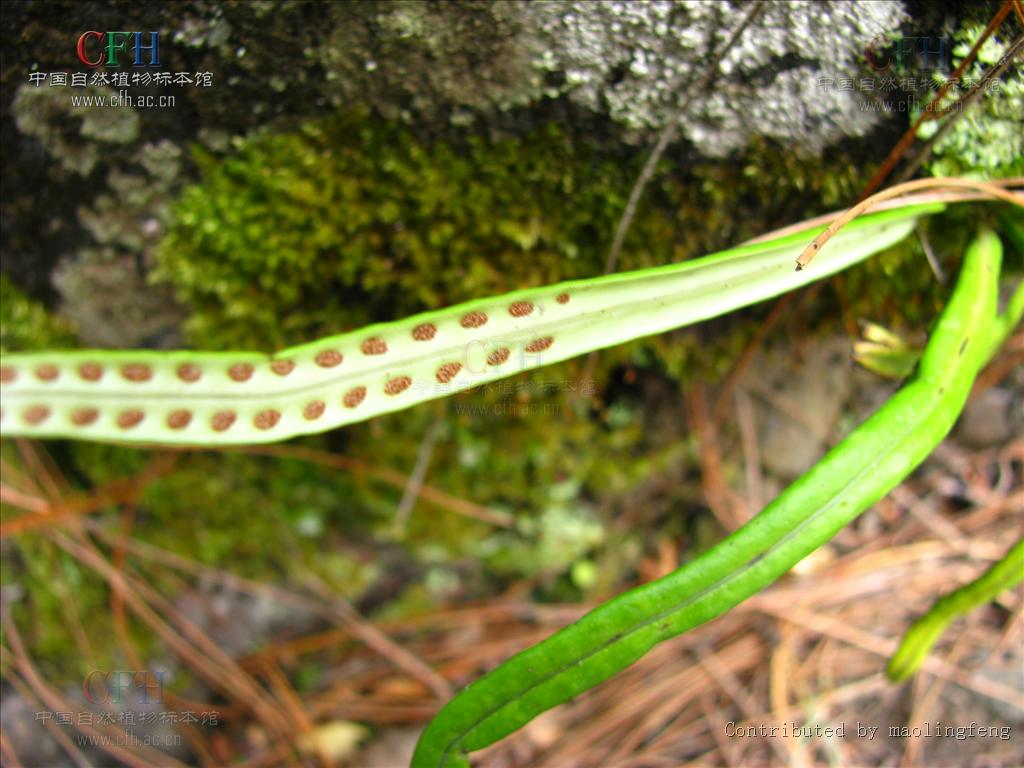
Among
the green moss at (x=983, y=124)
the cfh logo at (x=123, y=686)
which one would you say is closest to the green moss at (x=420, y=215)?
the green moss at (x=983, y=124)

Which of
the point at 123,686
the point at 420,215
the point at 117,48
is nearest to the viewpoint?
the point at 117,48

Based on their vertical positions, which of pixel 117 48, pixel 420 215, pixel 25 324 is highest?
pixel 117 48

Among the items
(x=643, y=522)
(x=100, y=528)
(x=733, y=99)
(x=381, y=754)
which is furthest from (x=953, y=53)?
(x=100, y=528)

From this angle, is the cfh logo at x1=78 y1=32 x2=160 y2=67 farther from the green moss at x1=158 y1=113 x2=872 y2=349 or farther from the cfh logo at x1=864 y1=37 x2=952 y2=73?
the cfh logo at x1=864 y1=37 x2=952 y2=73

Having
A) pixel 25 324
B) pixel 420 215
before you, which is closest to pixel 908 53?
pixel 420 215

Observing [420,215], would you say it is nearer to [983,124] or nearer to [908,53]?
[908,53]

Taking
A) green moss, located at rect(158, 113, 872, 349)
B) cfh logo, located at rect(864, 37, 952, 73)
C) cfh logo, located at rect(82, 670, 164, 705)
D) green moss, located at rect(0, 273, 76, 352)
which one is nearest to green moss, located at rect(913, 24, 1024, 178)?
cfh logo, located at rect(864, 37, 952, 73)

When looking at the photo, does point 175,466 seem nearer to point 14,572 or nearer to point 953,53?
point 14,572
